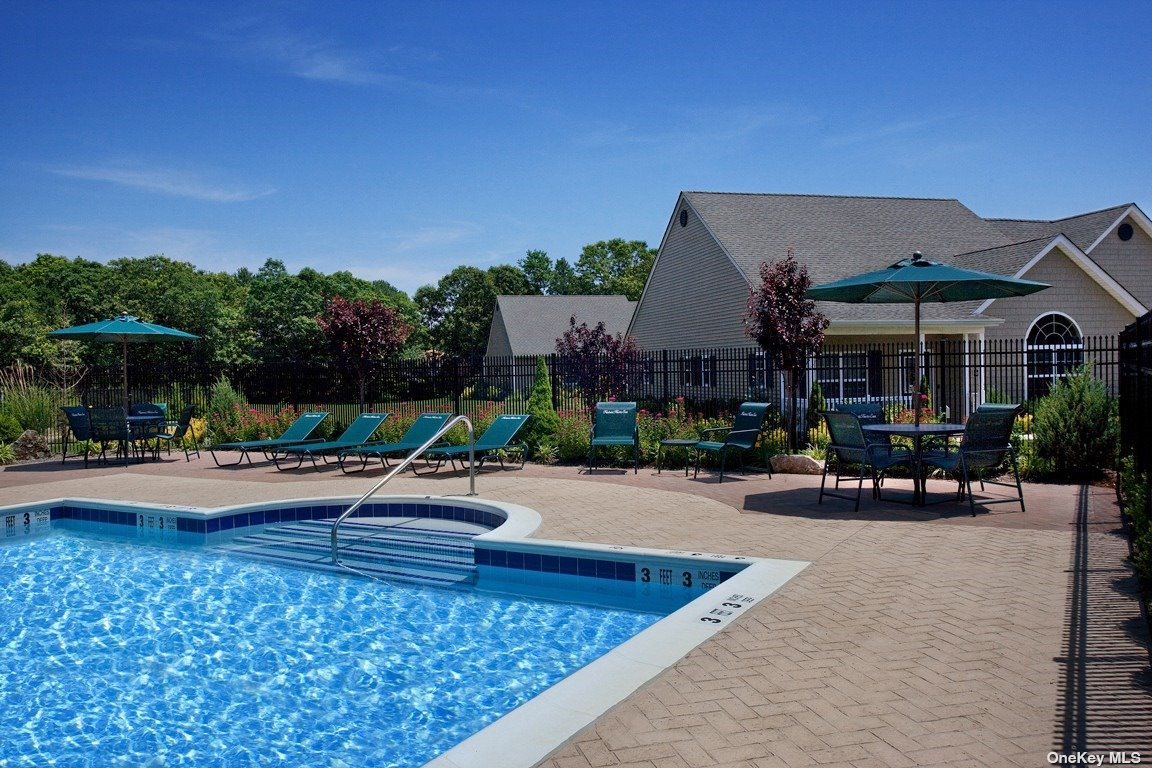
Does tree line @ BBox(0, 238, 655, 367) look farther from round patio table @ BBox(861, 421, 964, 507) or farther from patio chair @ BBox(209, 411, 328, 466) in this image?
round patio table @ BBox(861, 421, 964, 507)

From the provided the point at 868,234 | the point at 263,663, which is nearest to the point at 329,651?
the point at 263,663

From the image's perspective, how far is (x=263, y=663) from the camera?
5.30 m

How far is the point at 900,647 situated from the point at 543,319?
36.1 metres

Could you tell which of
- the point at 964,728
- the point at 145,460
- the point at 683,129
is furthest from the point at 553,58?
the point at 964,728

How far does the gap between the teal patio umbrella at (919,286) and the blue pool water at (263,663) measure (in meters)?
4.82

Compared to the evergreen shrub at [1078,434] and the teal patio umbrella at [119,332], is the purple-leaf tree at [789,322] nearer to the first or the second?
the evergreen shrub at [1078,434]

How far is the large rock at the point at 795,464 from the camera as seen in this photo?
11859mm

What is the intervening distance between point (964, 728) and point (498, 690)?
2636mm

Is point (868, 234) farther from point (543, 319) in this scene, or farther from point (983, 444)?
point (543, 319)

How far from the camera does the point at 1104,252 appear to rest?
74.4 feet

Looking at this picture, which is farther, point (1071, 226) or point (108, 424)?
point (1071, 226)

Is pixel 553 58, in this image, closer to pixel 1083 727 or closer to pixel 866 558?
pixel 866 558

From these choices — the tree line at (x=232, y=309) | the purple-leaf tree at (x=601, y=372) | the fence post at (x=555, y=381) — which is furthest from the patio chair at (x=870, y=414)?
the tree line at (x=232, y=309)

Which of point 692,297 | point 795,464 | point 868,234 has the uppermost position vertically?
point 868,234
